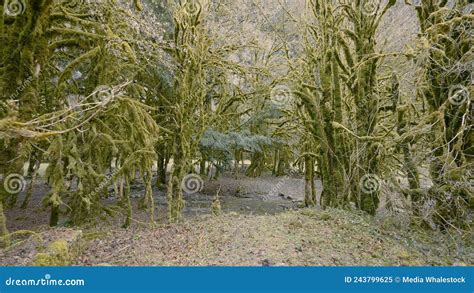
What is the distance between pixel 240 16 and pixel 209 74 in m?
3.69

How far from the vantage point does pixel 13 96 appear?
5.69 m

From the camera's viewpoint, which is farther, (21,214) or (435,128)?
(21,214)

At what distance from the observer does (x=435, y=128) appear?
6.58 metres

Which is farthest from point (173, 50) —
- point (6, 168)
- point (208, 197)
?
point (208, 197)

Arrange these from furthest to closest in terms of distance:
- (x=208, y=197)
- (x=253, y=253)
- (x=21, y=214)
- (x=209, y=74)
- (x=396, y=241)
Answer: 1. (x=208, y=197)
2. (x=209, y=74)
3. (x=21, y=214)
4. (x=396, y=241)
5. (x=253, y=253)

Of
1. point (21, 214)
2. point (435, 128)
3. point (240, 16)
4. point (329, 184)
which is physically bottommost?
point (21, 214)

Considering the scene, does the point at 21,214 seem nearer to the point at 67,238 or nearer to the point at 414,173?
the point at 67,238

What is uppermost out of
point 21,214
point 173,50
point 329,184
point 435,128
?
point 173,50

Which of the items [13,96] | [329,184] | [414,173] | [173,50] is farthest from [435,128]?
[13,96]

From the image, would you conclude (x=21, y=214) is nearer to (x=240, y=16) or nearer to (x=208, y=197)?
(x=208, y=197)

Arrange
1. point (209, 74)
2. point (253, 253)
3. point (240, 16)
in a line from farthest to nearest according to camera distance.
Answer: point (240, 16), point (209, 74), point (253, 253)

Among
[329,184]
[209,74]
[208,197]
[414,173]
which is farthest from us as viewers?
[208,197]

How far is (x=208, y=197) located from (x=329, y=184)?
7.54 meters
